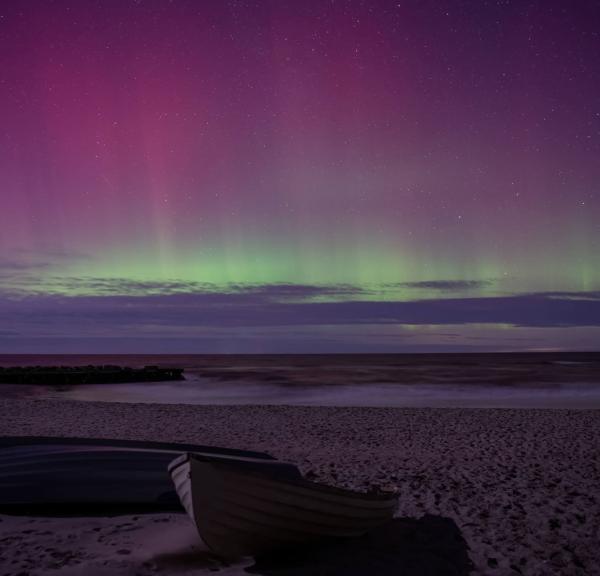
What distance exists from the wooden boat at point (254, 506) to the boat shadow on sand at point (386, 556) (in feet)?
0.57

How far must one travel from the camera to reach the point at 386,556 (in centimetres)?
639

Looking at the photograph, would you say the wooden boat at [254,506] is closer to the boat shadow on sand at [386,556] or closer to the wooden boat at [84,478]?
the boat shadow on sand at [386,556]

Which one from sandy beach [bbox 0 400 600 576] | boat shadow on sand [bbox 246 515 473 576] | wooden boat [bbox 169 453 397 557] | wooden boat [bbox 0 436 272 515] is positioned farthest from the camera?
wooden boat [bbox 0 436 272 515]

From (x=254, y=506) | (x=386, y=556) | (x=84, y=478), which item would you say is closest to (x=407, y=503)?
(x=386, y=556)

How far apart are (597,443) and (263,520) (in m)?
12.3

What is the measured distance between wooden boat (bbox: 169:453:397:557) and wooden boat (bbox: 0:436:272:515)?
2.50 m

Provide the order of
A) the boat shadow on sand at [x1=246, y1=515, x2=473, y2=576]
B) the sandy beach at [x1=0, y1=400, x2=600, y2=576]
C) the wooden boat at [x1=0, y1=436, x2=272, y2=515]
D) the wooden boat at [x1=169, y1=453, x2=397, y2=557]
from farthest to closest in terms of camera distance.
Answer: the wooden boat at [x1=0, y1=436, x2=272, y2=515]
the sandy beach at [x1=0, y1=400, x2=600, y2=576]
the boat shadow on sand at [x1=246, y1=515, x2=473, y2=576]
the wooden boat at [x1=169, y1=453, x2=397, y2=557]

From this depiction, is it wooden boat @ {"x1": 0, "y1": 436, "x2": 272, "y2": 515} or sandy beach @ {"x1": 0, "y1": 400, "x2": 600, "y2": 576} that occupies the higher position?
wooden boat @ {"x1": 0, "y1": 436, "x2": 272, "y2": 515}

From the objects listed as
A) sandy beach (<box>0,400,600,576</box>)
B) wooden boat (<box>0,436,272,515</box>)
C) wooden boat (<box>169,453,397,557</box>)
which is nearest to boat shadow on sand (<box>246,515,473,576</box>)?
sandy beach (<box>0,400,600,576</box>)

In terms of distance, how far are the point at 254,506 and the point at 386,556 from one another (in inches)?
73.0

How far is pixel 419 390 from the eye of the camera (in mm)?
38625

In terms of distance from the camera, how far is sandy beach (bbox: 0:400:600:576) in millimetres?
6090

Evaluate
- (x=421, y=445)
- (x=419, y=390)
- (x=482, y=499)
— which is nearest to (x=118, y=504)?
(x=482, y=499)

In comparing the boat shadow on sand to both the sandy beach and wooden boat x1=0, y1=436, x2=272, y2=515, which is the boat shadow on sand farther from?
wooden boat x1=0, y1=436, x2=272, y2=515
